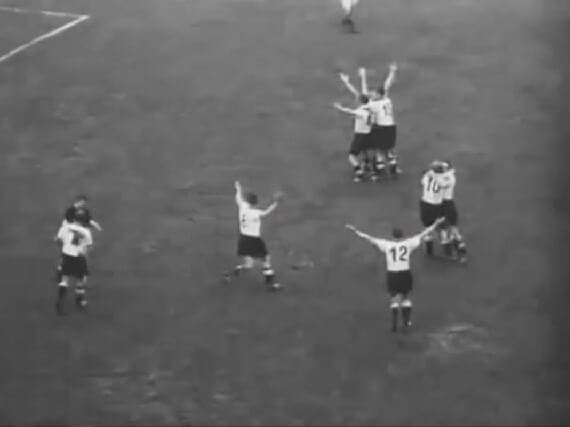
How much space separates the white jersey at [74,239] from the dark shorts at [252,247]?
278 cm

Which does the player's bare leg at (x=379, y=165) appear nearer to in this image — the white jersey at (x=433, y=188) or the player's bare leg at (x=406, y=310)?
the white jersey at (x=433, y=188)

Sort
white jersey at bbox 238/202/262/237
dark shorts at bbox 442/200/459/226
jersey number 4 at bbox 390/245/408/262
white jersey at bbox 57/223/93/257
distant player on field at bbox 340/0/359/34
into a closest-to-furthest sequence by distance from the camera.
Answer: jersey number 4 at bbox 390/245/408/262 → white jersey at bbox 57/223/93/257 → white jersey at bbox 238/202/262/237 → dark shorts at bbox 442/200/459/226 → distant player on field at bbox 340/0/359/34

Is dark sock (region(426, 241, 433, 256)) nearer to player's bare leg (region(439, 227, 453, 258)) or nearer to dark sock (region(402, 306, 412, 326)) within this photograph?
player's bare leg (region(439, 227, 453, 258))

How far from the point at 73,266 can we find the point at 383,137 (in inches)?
324

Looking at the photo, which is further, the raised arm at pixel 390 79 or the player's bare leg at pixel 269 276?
the raised arm at pixel 390 79

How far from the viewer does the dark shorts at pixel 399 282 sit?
25.0 m

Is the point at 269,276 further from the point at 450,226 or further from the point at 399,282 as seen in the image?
the point at 450,226

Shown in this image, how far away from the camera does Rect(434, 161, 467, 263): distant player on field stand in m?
27.5

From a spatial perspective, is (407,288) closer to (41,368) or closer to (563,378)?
(563,378)

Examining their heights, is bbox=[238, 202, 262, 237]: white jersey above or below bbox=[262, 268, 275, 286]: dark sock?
above

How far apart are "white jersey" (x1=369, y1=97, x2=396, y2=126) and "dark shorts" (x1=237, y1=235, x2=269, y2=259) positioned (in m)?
5.51

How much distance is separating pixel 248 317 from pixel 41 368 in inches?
148

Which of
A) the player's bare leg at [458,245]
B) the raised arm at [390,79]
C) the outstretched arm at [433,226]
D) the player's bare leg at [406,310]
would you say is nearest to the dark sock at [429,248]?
the outstretched arm at [433,226]

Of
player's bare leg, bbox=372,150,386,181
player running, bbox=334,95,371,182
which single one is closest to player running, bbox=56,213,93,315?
player running, bbox=334,95,371,182
